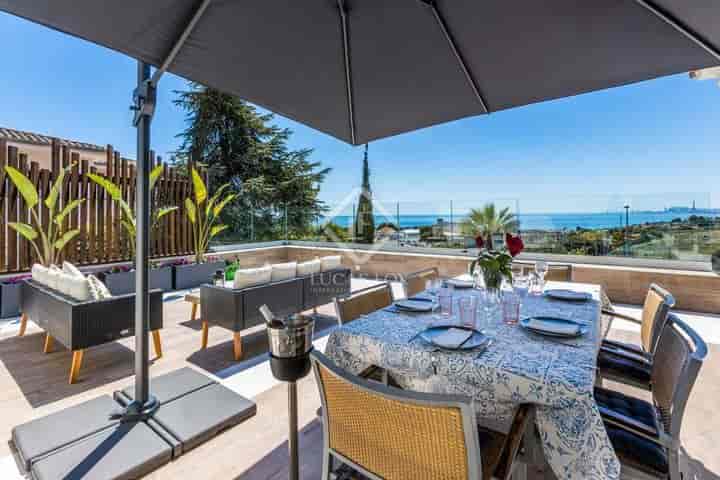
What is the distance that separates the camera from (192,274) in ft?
20.7

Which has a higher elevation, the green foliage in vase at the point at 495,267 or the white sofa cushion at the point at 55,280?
the green foliage in vase at the point at 495,267

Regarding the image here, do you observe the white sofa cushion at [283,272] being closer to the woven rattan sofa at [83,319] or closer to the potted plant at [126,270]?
the woven rattan sofa at [83,319]

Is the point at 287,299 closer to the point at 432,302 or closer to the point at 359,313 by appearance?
the point at 359,313

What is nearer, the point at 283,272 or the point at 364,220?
the point at 283,272

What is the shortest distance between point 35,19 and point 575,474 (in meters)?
2.72

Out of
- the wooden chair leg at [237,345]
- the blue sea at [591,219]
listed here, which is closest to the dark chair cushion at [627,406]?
the wooden chair leg at [237,345]

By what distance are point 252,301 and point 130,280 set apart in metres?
3.51

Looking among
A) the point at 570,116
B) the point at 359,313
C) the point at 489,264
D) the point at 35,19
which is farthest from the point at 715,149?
the point at 35,19

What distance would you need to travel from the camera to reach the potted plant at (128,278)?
5312 mm

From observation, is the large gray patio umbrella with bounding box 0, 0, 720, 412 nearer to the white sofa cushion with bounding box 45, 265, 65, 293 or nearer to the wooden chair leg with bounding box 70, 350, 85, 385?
the wooden chair leg with bounding box 70, 350, 85, 385

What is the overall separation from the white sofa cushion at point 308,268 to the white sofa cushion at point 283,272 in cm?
7

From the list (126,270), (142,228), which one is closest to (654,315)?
(142,228)

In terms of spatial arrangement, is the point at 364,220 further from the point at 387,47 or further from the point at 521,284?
the point at 387,47

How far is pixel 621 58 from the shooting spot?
1783mm
